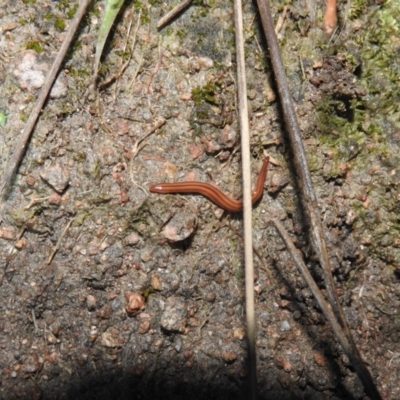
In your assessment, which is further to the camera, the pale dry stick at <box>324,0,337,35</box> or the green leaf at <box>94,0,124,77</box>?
the pale dry stick at <box>324,0,337,35</box>

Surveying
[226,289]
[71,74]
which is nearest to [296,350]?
[226,289]

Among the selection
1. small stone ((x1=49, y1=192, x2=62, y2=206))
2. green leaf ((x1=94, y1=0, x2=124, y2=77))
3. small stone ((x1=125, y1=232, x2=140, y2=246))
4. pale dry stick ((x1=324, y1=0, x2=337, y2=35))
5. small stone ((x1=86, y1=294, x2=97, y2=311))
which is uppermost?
pale dry stick ((x1=324, y1=0, x2=337, y2=35))

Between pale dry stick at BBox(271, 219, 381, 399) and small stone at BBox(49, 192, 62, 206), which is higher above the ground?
small stone at BBox(49, 192, 62, 206)

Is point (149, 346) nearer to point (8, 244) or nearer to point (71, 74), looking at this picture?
point (8, 244)

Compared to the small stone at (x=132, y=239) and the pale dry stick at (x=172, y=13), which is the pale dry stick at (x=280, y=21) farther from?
the small stone at (x=132, y=239)

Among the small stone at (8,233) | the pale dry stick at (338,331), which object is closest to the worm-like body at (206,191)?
the pale dry stick at (338,331)

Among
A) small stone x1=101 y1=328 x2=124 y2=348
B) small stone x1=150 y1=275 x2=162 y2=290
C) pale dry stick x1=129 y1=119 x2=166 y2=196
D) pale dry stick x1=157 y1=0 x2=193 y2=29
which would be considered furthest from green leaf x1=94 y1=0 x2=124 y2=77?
small stone x1=101 y1=328 x2=124 y2=348

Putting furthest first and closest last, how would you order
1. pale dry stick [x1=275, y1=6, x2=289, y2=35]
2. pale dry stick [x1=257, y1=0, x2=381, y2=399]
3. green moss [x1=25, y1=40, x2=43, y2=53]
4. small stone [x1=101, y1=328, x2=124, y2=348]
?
pale dry stick [x1=275, y1=6, x2=289, y2=35] < green moss [x1=25, y1=40, x2=43, y2=53] < small stone [x1=101, y1=328, x2=124, y2=348] < pale dry stick [x1=257, y1=0, x2=381, y2=399]

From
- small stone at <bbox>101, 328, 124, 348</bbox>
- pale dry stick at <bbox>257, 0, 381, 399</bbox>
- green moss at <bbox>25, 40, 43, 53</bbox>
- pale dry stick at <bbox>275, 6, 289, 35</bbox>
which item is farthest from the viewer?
pale dry stick at <bbox>275, 6, 289, 35</bbox>

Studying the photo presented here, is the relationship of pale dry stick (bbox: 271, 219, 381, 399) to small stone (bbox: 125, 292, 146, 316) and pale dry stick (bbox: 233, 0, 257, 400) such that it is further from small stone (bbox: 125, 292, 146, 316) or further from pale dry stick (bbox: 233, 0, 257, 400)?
small stone (bbox: 125, 292, 146, 316)
